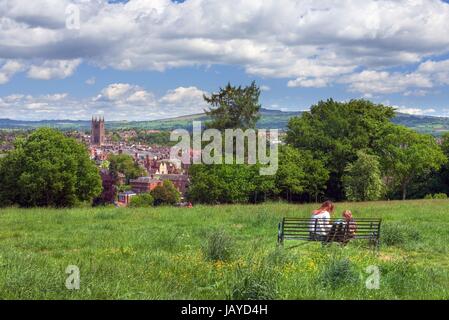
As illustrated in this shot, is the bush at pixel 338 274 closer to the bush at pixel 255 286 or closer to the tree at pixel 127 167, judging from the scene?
the bush at pixel 255 286

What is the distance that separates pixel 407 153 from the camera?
60.9 m

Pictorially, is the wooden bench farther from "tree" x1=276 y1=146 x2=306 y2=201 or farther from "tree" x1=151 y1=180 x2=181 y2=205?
"tree" x1=151 y1=180 x2=181 y2=205

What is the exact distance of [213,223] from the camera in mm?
20219

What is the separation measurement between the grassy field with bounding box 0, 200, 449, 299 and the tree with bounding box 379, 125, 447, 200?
4089cm

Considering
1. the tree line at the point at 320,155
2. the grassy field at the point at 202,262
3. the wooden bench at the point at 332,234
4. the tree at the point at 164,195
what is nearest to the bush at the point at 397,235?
the grassy field at the point at 202,262

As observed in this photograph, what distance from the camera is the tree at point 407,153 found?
196ft

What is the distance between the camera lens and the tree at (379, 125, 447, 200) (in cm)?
5975

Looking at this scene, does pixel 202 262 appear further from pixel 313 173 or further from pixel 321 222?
pixel 313 173

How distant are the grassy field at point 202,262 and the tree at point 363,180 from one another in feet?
104

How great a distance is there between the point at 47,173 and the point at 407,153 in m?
40.5
